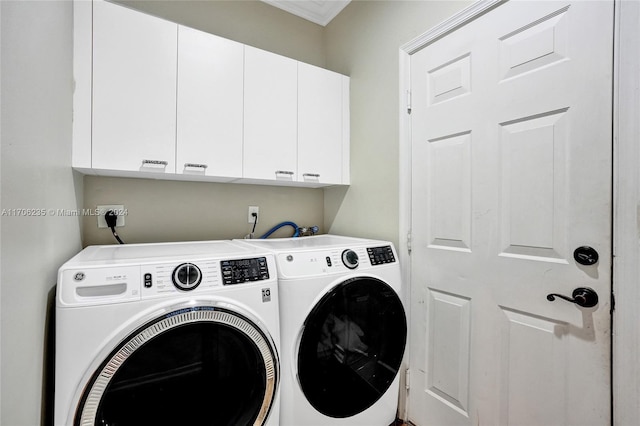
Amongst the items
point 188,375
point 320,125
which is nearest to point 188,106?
point 320,125

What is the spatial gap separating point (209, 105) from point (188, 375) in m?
1.24

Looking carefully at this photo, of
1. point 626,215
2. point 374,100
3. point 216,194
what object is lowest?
point 626,215

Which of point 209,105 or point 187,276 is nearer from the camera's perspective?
point 187,276

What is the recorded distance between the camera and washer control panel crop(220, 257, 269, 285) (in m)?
1.15

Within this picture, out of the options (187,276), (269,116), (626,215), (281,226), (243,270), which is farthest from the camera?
(281,226)

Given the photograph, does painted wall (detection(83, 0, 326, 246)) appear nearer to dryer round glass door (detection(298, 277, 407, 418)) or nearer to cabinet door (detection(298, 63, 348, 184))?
cabinet door (detection(298, 63, 348, 184))

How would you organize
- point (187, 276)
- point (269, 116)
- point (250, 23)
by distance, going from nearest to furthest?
1. point (187, 276)
2. point (269, 116)
3. point (250, 23)

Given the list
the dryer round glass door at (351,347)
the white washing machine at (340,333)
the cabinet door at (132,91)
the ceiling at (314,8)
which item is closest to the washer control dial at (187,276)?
the white washing machine at (340,333)

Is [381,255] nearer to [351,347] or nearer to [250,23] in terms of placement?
[351,347]

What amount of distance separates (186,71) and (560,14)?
1597 mm

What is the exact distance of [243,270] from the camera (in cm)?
119

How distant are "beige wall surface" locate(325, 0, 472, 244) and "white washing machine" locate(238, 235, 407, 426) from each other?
1.17 feet

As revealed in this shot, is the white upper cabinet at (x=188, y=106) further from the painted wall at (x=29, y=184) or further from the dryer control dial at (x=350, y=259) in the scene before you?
the dryer control dial at (x=350, y=259)

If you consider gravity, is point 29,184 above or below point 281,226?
above
